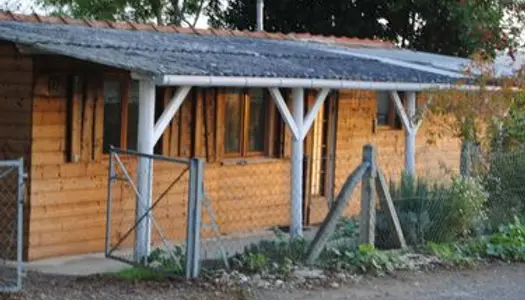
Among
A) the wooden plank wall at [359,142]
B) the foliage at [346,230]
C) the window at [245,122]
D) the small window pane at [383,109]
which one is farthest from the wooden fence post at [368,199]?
the small window pane at [383,109]

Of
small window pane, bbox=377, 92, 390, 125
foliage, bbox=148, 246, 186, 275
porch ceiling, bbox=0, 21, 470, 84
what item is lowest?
foliage, bbox=148, 246, 186, 275

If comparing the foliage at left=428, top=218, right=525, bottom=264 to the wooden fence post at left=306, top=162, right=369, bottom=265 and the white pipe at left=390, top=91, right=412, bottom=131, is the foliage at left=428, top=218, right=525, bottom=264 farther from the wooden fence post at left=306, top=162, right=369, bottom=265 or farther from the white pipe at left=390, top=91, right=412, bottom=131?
the white pipe at left=390, top=91, right=412, bottom=131

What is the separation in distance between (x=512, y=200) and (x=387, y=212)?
293 cm

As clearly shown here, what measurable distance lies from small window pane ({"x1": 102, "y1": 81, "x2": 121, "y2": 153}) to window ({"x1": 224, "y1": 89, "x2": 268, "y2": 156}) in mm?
1988

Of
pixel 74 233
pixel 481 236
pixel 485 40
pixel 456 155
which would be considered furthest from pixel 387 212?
pixel 485 40

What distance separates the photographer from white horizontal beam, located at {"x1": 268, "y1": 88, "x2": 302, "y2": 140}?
1217 centimetres

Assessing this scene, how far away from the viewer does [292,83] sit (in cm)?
1202

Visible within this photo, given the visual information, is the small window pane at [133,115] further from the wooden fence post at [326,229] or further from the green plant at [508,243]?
the green plant at [508,243]

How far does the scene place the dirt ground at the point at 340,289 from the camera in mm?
8641

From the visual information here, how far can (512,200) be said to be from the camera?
13.0 meters

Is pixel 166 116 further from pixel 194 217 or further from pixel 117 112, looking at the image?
pixel 117 112

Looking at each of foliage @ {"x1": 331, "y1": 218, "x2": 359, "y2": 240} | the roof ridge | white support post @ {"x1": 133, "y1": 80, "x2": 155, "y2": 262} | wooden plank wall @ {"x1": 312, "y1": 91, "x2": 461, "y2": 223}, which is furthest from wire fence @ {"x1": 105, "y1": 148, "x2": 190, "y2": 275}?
wooden plank wall @ {"x1": 312, "y1": 91, "x2": 461, "y2": 223}

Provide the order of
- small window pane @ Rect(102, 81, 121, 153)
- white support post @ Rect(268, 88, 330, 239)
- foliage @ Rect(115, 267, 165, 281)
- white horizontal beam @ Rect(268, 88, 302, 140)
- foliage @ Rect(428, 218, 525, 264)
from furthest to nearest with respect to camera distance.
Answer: small window pane @ Rect(102, 81, 121, 153) < white support post @ Rect(268, 88, 330, 239) < white horizontal beam @ Rect(268, 88, 302, 140) < foliage @ Rect(428, 218, 525, 264) < foliage @ Rect(115, 267, 165, 281)

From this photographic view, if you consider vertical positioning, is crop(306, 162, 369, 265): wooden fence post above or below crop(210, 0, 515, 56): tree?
below
